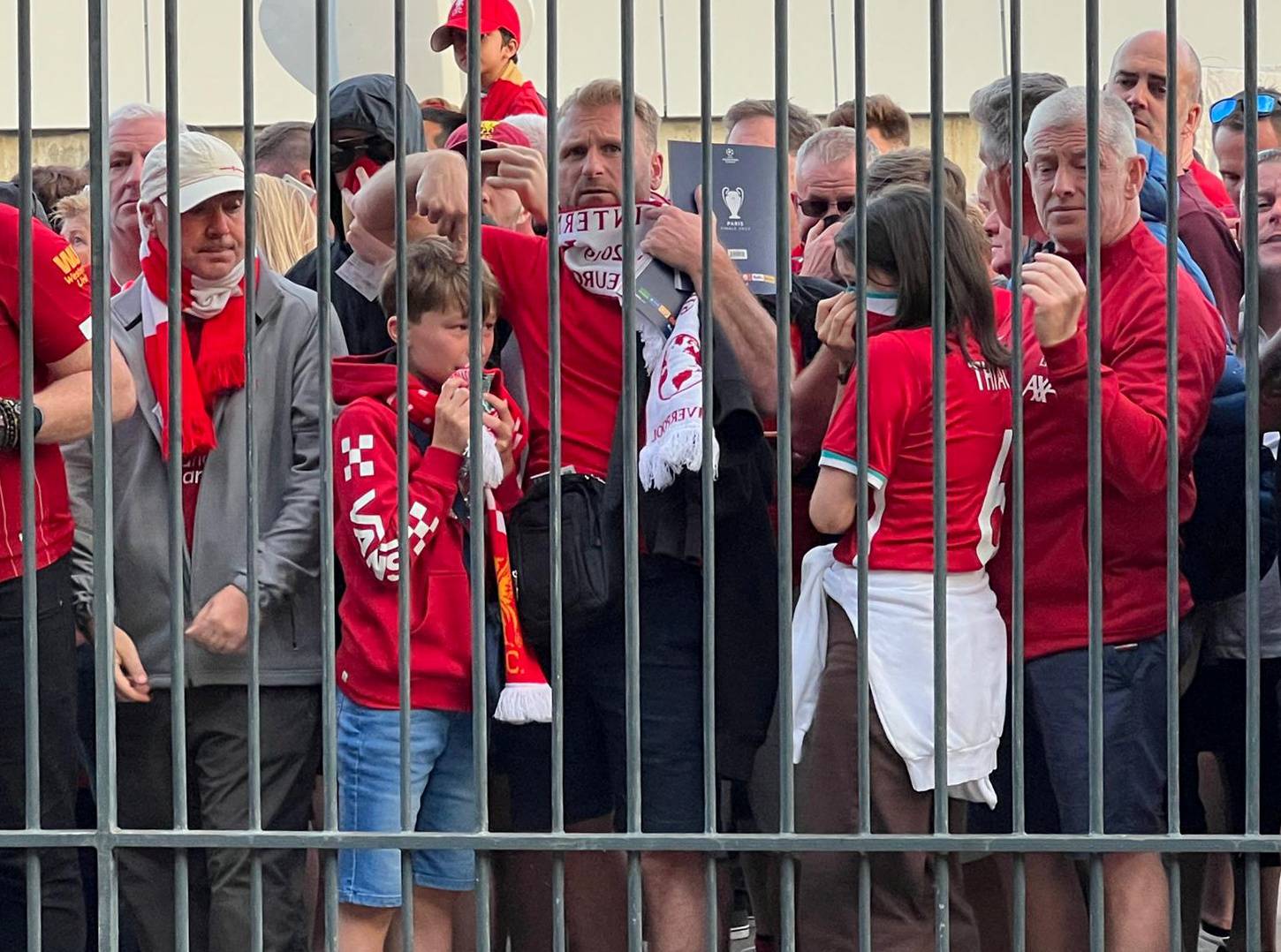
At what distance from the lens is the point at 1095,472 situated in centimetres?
334

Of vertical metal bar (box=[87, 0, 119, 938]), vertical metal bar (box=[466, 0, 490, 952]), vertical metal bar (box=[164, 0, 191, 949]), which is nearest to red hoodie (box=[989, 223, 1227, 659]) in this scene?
vertical metal bar (box=[466, 0, 490, 952])

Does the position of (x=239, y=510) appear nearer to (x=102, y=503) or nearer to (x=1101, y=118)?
(x=102, y=503)

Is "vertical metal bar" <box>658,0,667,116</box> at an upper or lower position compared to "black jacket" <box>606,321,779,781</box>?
upper

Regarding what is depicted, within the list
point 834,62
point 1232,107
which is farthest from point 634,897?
point 834,62

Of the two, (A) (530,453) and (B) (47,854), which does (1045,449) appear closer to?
(A) (530,453)

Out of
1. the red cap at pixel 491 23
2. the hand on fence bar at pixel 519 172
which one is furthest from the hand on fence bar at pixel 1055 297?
the red cap at pixel 491 23

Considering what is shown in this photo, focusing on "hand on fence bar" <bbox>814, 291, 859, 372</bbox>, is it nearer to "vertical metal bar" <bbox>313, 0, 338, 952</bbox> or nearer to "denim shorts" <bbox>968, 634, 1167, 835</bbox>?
"denim shorts" <bbox>968, 634, 1167, 835</bbox>

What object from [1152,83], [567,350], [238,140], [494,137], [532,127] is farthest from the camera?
[238,140]

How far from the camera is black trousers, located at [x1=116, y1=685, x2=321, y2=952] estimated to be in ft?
12.9

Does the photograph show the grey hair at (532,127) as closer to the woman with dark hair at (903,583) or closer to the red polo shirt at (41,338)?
the woman with dark hair at (903,583)

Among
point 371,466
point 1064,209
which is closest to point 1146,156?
point 1064,209

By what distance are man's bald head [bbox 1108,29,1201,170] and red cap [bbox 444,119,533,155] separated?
5.24ft

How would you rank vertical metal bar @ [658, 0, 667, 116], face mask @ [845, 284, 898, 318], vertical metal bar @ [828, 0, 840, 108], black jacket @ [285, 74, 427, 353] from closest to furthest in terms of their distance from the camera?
face mask @ [845, 284, 898, 318]
black jacket @ [285, 74, 427, 353]
vertical metal bar @ [828, 0, 840, 108]
vertical metal bar @ [658, 0, 667, 116]

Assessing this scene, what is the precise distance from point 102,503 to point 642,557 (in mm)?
1054
